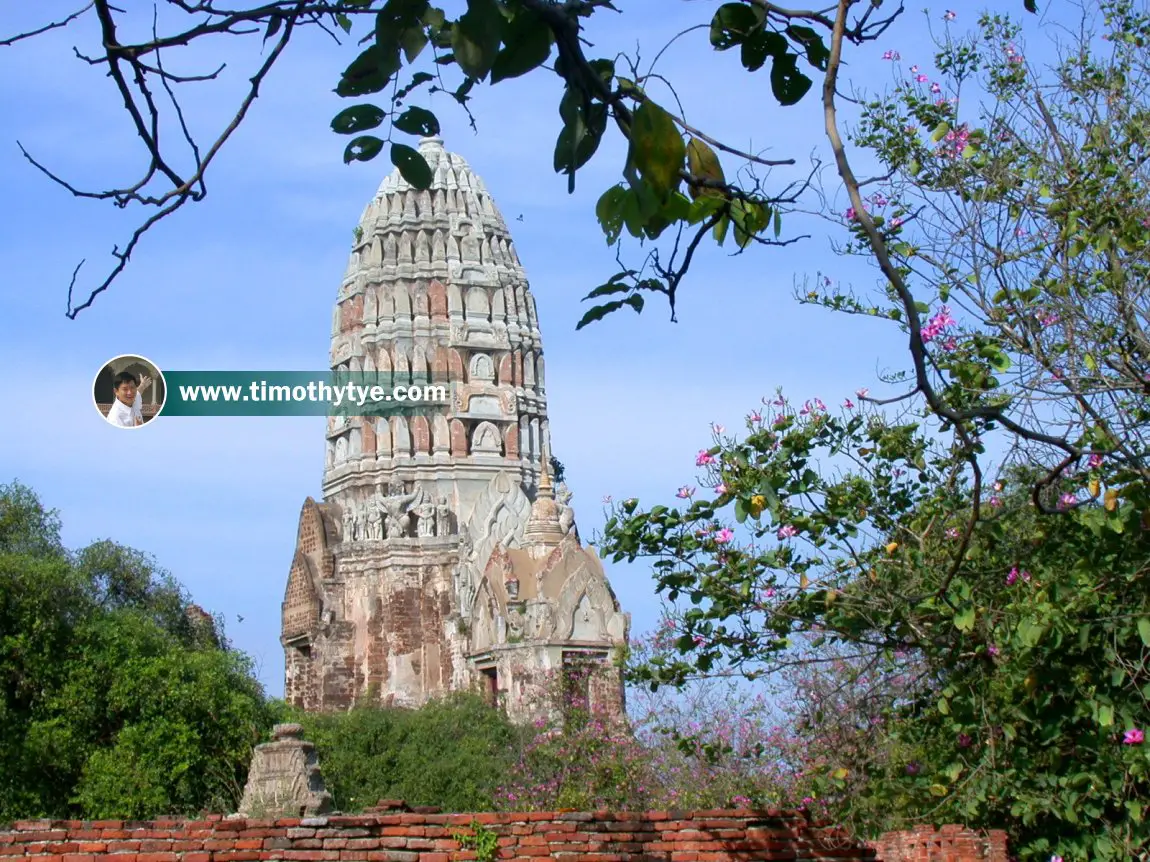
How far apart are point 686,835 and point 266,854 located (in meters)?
2.59

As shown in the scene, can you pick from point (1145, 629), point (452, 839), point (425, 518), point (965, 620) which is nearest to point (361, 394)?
point (425, 518)

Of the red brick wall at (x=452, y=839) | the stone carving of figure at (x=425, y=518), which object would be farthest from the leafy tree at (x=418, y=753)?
the red brick wall at (x=452, y=839)

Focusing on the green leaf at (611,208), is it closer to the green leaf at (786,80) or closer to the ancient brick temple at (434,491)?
the green leaf at (786,80)

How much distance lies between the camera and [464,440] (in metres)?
38.8

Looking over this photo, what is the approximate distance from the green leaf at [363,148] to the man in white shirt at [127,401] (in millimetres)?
21968

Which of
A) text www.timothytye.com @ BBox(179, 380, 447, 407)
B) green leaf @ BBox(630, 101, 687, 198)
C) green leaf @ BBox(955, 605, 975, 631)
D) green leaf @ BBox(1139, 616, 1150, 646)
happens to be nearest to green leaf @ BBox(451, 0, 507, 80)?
green leaf @ BBox(630, 101, 687, 198)

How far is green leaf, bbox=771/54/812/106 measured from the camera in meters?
4.01

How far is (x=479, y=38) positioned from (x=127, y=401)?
22.7 meters

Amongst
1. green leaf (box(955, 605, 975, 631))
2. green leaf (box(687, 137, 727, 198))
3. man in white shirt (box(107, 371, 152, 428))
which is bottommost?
green leaf (box(955, 605, 975, 631))

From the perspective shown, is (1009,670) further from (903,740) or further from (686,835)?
(686,835)

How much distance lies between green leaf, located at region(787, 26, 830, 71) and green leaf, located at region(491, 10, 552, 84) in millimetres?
812

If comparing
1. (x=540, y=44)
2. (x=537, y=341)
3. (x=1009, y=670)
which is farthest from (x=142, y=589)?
(x=540, y=44)

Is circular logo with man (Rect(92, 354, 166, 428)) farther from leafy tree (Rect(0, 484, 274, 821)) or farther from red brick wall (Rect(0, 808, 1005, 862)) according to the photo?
red brick wall (Rect(0, 808, 1005, 862))

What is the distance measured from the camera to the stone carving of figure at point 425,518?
123 feet
